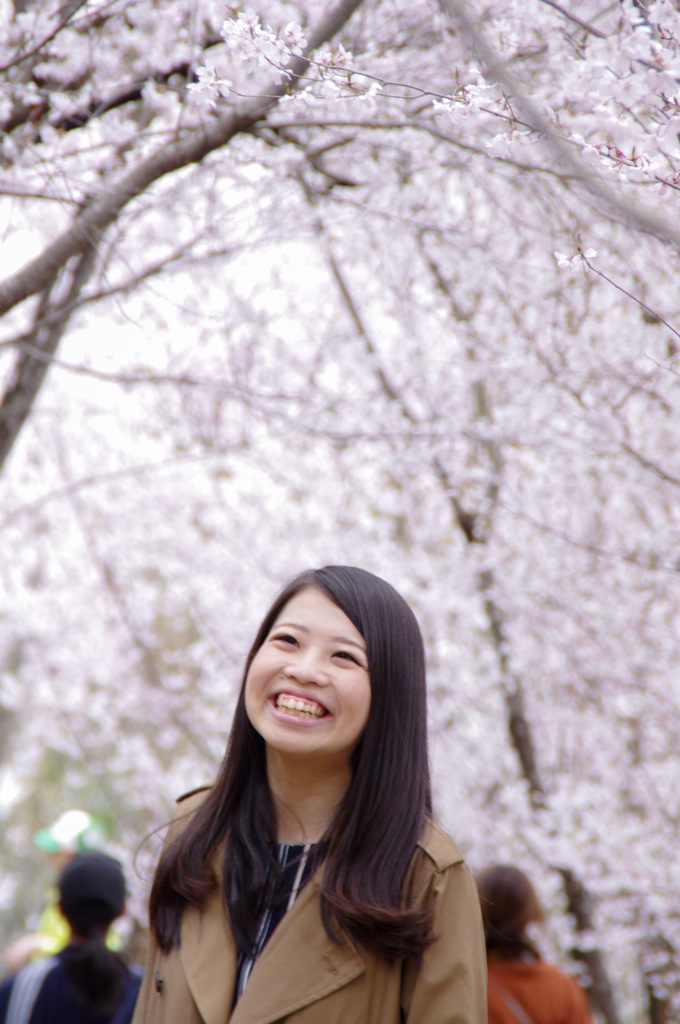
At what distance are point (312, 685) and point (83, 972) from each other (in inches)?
48.6

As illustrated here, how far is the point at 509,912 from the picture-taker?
3.35m

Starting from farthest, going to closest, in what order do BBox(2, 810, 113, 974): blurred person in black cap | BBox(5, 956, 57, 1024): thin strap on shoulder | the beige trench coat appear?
BBox(2, 810, 113, 974): blurred person in black cap, BBox(5, 956, 57, 1024): thin strap on shoulder, the beige trench coat

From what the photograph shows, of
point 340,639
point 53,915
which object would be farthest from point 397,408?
point 340,639

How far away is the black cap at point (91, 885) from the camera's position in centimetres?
277

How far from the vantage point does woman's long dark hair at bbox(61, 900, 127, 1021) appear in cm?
267

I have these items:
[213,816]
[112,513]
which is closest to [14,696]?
[112,513]

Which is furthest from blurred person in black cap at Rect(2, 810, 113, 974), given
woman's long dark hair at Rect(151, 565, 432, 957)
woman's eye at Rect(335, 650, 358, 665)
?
woman's eye at Rect(335, 650, 358, 665)

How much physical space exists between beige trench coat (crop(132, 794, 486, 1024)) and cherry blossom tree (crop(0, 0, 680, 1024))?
118 centimetres

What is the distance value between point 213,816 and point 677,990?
4980mm

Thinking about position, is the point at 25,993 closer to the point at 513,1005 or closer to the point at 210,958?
the point at 210,958

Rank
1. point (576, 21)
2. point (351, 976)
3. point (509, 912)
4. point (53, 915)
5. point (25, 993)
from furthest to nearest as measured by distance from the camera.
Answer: point (53, 915), point (509, 912), point (25, 993), point (576, 21), point (351, 976)

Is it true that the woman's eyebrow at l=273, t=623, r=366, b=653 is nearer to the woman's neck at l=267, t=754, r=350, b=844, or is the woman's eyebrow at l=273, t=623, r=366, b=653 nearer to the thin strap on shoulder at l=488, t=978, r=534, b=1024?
the woman's neck at l=267, t=754, r=350, b=844

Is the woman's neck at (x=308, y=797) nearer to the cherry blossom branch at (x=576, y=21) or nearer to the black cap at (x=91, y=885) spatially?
the black cap at (x=91, y=885)

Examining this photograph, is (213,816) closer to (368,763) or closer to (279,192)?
(368,763)
